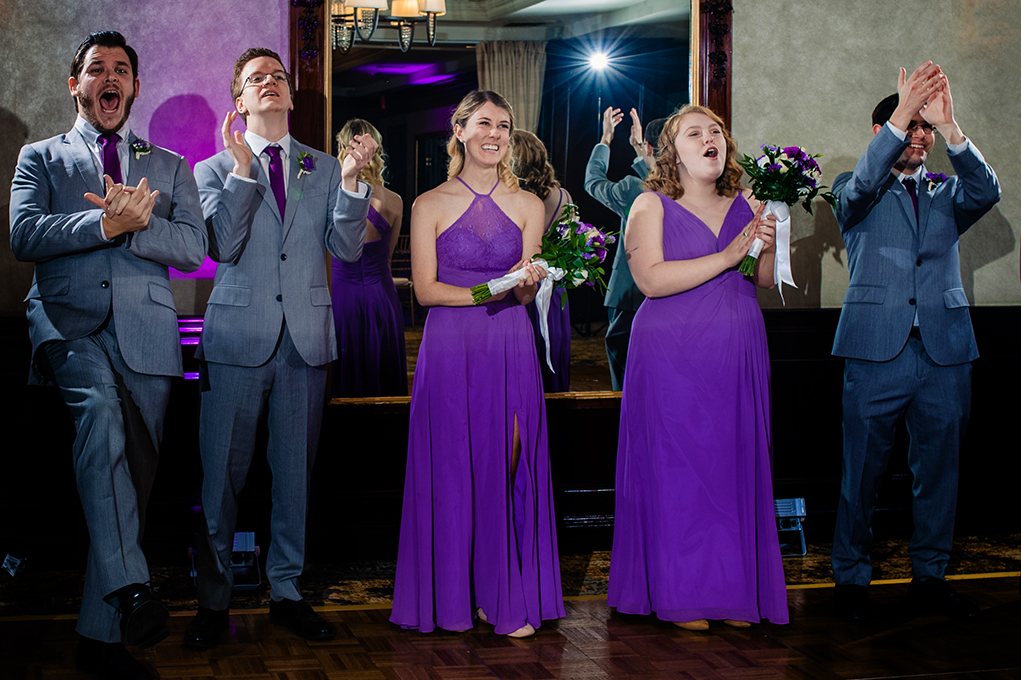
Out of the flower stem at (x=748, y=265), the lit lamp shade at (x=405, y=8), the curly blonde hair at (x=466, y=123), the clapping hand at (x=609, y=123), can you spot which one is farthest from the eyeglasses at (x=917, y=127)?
the lit lamp shade at (x=405, y=8)

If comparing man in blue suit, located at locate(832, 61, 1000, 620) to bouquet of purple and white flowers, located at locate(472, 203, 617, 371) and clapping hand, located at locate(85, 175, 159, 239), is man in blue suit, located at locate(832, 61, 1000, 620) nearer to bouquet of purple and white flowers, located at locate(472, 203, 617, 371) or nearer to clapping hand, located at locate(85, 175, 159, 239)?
bouquet of purple and white flowers, located at locate(472, 203, 617, 371)

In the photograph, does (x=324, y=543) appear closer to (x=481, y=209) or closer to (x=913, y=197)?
(x=481, y=209)

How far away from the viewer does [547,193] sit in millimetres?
4477

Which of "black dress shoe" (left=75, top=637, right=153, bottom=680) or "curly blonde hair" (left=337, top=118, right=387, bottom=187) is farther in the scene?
"curly blonde hair" (left=337, top=118, right=387, bottom=187)

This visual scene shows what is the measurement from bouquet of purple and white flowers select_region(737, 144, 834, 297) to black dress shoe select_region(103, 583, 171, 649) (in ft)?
7.46

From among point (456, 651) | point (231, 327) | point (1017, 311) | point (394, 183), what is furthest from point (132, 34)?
point (1017, 311)

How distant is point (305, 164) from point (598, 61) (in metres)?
1.69

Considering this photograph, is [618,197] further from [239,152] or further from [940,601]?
[940,601]

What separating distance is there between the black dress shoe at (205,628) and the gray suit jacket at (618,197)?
87.5 inches

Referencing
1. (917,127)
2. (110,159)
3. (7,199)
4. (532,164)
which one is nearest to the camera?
(110,159)

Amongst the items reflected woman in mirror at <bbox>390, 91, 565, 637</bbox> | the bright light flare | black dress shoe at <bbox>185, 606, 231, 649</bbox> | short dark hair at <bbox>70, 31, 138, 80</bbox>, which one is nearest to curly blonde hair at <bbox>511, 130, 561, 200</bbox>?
the bright light flare

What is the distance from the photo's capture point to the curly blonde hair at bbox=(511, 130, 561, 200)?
443 cm

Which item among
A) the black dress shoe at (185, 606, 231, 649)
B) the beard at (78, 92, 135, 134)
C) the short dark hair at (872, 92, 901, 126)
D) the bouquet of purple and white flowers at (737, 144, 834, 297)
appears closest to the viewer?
the beard at (78, 92, 135, 134)

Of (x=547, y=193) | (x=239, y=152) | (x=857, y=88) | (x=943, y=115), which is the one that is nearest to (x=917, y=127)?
(x=943, y=115)
